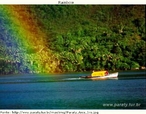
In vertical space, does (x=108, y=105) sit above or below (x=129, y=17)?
below

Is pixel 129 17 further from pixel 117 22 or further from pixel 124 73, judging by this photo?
pixel 124 73

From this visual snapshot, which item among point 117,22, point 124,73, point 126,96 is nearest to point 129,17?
point 117,22

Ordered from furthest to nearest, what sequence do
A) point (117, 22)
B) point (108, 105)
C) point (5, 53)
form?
point (117, 22), point (5, 53), point (108, 105)

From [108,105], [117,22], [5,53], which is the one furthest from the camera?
[117,22]

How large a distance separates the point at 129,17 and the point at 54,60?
1021 mm

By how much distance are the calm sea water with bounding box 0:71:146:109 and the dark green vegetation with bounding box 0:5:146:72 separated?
0.16 metres

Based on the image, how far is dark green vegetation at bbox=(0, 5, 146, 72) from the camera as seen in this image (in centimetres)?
518

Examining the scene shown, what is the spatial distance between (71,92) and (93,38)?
757 mm

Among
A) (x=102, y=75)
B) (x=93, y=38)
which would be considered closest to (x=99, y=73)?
(x=102, y=75)

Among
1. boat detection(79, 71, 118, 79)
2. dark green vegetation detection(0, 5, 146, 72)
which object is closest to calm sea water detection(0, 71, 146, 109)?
boat detection(79, 71, 118, 79)

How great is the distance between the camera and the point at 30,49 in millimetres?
5332

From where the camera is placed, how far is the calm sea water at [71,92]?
4.67 m

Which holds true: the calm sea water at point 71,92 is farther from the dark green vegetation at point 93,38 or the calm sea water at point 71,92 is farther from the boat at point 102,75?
the dark green vegetation at point 93,38

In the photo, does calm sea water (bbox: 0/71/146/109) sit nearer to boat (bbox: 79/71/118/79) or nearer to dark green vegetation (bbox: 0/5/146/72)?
boat (bbox: 79/71/118/79)
